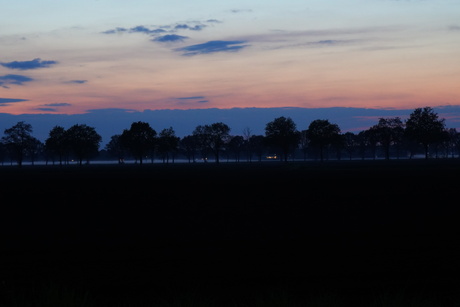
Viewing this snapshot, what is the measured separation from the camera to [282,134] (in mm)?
167125

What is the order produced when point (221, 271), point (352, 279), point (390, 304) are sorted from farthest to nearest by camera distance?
point (221, 271)
point (352, 279)
point (390, 304)

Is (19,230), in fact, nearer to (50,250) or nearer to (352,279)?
(50,250)

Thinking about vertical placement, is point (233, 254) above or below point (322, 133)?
below

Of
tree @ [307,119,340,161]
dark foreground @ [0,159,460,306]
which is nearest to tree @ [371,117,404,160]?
tree @ [307,119,340,161]

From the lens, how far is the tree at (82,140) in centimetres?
17450

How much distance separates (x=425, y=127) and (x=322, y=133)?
31339mm

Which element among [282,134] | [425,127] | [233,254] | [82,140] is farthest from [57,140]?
[233,254]

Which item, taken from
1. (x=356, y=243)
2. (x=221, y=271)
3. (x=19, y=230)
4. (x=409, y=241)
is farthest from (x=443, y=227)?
(x=19, y=230)

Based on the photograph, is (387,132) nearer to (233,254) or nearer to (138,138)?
(138,138)

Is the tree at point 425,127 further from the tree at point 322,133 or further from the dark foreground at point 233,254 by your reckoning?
the dark foreground at point 233,254

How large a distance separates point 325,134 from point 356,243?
155721 millimetres

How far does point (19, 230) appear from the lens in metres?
20.5

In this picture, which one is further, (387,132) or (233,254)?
(387,132)

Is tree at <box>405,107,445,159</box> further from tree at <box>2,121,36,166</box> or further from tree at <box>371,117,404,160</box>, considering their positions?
tree at <box>2,121,36,166</box>
